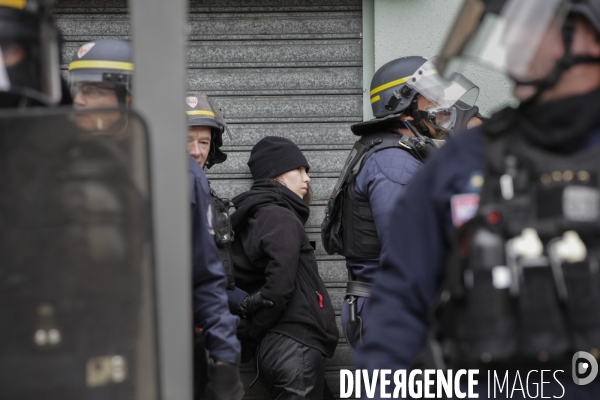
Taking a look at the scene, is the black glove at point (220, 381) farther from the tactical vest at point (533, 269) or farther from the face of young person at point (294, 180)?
the face of young person at point (294, 180)

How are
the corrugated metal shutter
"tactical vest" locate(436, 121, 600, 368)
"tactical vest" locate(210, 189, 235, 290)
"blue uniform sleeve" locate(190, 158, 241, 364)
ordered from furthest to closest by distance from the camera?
the corrugated metal shutter, "tactical vest" locate(210, 189, 235, 290), "blue uniform sleeve" locate(190, 158, 241, 364), "tactical vest" locate(436, 121, 600, 368)

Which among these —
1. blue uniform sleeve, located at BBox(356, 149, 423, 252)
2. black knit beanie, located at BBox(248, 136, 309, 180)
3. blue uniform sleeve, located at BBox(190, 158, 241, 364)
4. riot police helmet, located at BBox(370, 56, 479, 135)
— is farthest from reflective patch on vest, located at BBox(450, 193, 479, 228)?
black knit beanie, located at BBox(248, 136, 309, 180)

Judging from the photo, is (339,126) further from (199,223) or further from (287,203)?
(199,223)

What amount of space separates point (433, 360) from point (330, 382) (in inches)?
176

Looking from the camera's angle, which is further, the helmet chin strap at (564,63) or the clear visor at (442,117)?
the clear visor at (442,117)

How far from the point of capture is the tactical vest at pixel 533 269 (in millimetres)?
1812

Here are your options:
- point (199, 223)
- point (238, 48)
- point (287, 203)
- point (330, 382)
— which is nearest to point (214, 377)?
point (199, 223)

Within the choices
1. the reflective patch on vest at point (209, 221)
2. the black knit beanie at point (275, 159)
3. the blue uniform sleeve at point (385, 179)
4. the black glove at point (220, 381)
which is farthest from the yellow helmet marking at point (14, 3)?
the black knit beanie at point (275, 159)

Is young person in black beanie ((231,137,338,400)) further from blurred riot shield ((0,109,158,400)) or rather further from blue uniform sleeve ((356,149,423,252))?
blurred riot shield ((0,109,158,400))

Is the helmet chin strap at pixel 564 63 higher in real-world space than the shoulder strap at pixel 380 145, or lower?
higher

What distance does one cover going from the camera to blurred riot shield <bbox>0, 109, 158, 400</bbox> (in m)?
1.83

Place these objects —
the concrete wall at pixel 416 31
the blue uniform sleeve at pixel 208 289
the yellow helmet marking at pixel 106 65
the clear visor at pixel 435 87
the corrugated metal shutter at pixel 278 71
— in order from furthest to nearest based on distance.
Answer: the corrugated metal shutter at pixel 278 71 → the concrete wall at pixel 416 31 → the clear visor at pixel 435 87 → the yellow helmet marking at pixel 106 65 → the blue uniform sleeve at pixel 208 289

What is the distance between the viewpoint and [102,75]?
135 inches

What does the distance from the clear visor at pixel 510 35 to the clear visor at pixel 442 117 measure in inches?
102
